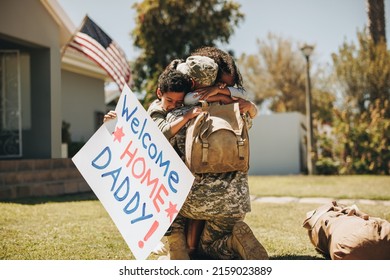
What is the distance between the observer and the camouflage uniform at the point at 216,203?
2252mm

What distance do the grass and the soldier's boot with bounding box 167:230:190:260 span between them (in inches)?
16.8

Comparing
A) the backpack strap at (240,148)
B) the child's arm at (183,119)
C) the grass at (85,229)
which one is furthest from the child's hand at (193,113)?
the grass at (85,229)

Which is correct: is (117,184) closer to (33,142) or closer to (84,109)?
(33,142)

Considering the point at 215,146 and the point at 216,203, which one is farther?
the point at 216,203

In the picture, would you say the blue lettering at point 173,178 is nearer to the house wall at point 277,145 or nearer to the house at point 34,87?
the house at point 34,87

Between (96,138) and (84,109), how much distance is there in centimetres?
718

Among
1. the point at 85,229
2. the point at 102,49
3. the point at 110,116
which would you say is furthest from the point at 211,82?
the point at 102,49

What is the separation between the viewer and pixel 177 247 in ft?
7.61

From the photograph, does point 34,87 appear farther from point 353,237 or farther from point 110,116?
point 353,237

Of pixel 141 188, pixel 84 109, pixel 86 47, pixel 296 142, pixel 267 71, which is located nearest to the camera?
pixel 141 188

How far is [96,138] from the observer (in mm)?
2215

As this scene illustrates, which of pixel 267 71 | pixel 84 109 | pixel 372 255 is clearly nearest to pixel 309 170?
pixel 84 109

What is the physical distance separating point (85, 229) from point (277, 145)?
852 cm

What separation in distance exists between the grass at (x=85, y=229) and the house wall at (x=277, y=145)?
5505 millimetres
